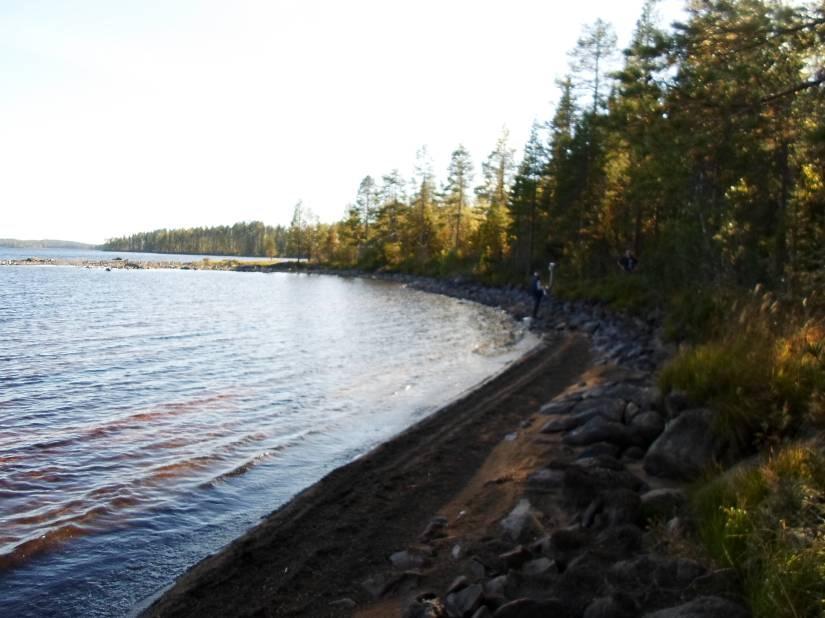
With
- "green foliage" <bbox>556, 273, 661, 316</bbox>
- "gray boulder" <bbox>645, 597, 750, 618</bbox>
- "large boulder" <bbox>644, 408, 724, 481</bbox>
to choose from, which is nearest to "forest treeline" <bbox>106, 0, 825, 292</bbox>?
"green foliage" <bbox>556, 273, 661, 316</bbox>

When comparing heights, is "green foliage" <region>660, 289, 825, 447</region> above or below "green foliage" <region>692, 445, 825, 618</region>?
above

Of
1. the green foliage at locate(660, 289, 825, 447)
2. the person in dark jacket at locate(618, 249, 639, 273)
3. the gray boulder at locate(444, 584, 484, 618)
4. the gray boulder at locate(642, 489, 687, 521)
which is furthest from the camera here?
the person in dark jacket at locate(618, 249, 639, 273)

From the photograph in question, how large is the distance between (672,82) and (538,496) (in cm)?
706

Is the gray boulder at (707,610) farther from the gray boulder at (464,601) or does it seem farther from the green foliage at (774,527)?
the gray boulder at (464,601)

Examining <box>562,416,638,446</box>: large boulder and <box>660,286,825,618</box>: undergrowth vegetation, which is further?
<box>562,416,638,446</box>: large boulder

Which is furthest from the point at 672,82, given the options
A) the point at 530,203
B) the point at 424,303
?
the point at 530,203

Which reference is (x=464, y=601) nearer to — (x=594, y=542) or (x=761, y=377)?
(x=594, y=542)

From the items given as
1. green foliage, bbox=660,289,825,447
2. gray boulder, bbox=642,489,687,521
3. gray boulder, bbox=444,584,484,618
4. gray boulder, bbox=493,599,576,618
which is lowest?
gray boulder, bbox=444,584,484,618

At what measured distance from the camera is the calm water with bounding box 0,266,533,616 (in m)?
6.99

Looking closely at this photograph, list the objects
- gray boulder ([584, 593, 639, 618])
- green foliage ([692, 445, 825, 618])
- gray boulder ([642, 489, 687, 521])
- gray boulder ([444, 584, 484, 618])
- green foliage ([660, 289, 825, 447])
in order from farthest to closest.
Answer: green foliage ([660, 289, 825, 447]) < gray boulder ([642, 489, 687, 521]) < gray boulder ([444, 584, 484, 618]) < gray boulder ([584, 593, 639, 618]) < green foliage ([692, 445, 825, 618])

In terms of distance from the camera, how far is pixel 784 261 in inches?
607

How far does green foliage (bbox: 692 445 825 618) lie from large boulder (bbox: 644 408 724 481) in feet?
3.87

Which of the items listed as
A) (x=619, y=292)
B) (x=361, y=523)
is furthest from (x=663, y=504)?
(x=619, y=292)

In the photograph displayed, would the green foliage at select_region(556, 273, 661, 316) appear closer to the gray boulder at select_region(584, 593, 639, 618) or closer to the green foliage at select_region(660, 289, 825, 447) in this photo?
the green foliage at select_region(660, 289, 825, 447)
